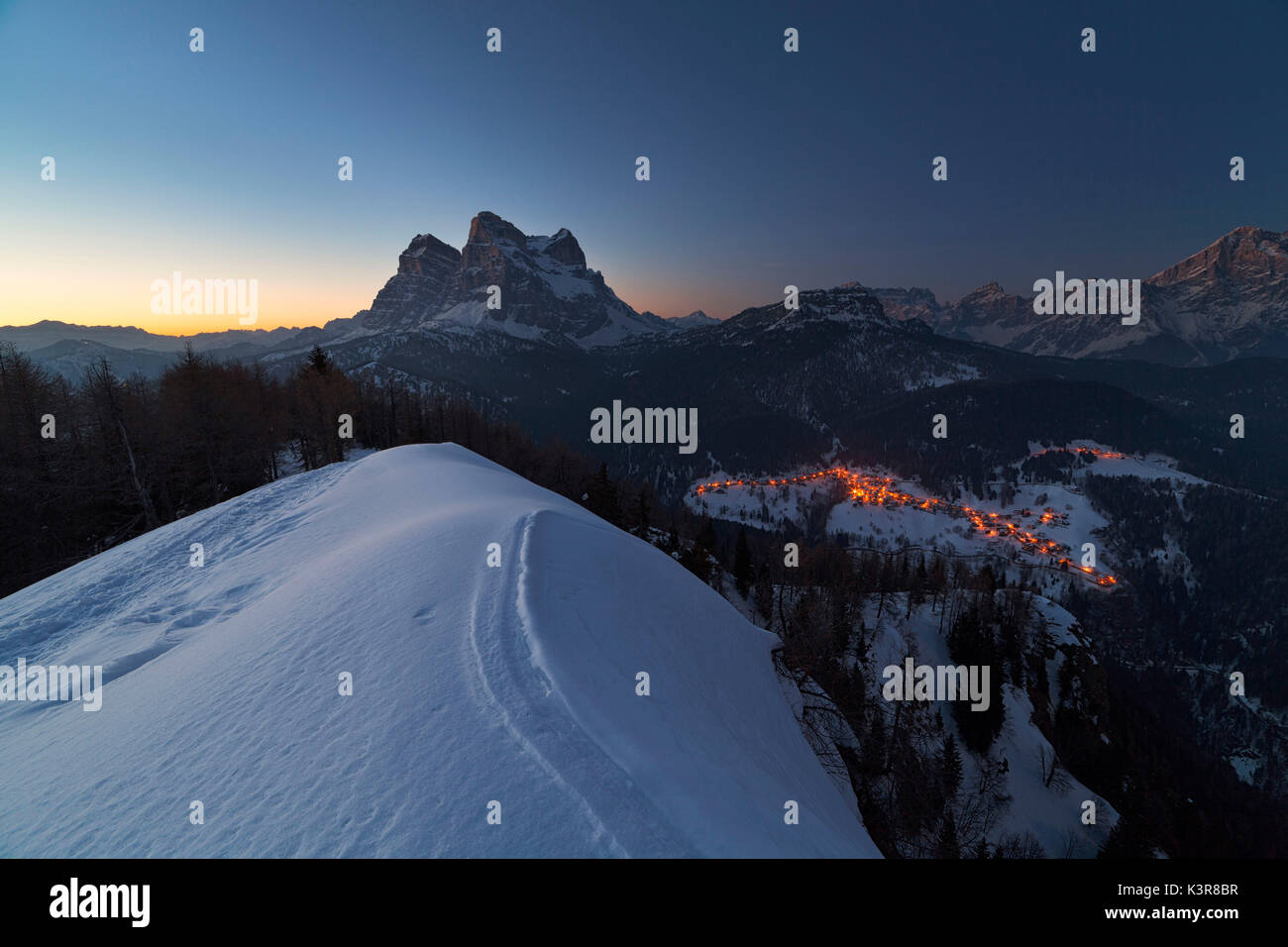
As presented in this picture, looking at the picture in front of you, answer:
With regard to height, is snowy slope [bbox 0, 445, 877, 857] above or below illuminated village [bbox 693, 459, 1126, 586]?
above

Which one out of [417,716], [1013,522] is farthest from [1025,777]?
[1013,522]

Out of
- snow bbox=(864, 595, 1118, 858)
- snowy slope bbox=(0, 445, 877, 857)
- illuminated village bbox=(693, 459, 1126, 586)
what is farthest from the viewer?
illuminated village bbox=(693, 459, 1126, 586)

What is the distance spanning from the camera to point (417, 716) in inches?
164

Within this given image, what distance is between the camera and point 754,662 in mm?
9547

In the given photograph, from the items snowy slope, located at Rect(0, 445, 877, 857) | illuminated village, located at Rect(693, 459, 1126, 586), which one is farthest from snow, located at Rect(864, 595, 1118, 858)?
illuminated village, located at Rect(693, 459, 1126, 586)

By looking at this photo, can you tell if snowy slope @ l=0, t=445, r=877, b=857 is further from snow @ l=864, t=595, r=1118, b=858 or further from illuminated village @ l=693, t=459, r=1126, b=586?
illuminated village @ l=693, t=459, r=1126, b=586

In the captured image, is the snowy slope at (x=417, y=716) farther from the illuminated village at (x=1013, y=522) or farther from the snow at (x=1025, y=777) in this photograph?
the illuminated village at (x=1013, y=522)

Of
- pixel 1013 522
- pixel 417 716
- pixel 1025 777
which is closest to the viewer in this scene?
pixel 417 716

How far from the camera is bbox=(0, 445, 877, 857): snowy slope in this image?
10.9 ft

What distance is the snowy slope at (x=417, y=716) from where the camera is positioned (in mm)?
3314

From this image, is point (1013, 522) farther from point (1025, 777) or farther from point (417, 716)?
point (417, 716)

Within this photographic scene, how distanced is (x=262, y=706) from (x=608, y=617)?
3940mm

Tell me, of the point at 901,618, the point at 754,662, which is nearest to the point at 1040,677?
the point at 901,618

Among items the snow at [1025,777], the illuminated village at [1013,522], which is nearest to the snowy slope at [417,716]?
the snow at [1025,777]
